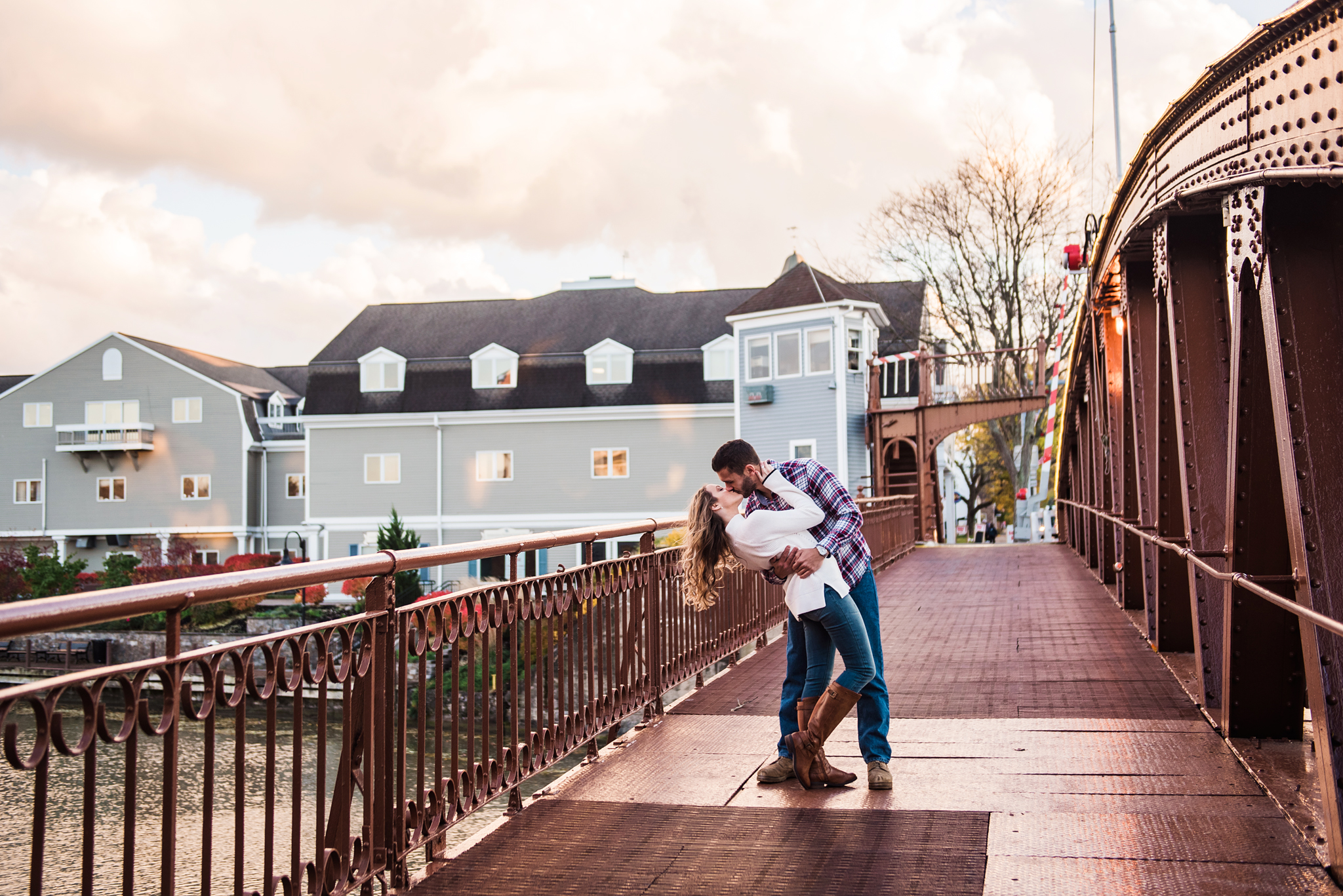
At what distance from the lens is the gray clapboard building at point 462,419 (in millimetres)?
32969

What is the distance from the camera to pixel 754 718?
21.4ft

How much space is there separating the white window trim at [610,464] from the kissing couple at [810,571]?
1228 inches

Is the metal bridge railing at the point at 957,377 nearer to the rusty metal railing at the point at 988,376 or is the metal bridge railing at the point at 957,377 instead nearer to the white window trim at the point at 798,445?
the rusty metal railing at the point at 988,376

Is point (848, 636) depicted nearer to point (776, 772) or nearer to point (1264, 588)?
point (776, 772)

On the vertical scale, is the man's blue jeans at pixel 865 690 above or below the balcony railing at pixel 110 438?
below

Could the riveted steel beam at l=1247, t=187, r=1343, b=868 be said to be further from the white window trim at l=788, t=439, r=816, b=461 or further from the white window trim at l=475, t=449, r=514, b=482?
the white window trim at l=475, t=449, r=514, b=482

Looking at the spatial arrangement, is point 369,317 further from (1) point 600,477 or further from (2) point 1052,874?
(2) point 1052,874

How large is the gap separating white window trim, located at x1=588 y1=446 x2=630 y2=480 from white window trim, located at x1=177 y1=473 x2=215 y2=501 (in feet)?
53.0

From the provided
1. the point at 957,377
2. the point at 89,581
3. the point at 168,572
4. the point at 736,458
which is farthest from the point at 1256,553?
the point at 89,581

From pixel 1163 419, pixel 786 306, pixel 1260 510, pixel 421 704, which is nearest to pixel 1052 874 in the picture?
pixel 1260 510

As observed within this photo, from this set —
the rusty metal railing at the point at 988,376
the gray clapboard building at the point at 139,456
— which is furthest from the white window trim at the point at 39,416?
the rusty metal railing at the point at 988,376

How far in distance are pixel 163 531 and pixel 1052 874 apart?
43.9 meters

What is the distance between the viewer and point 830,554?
475cm

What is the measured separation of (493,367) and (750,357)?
10.2 metres
